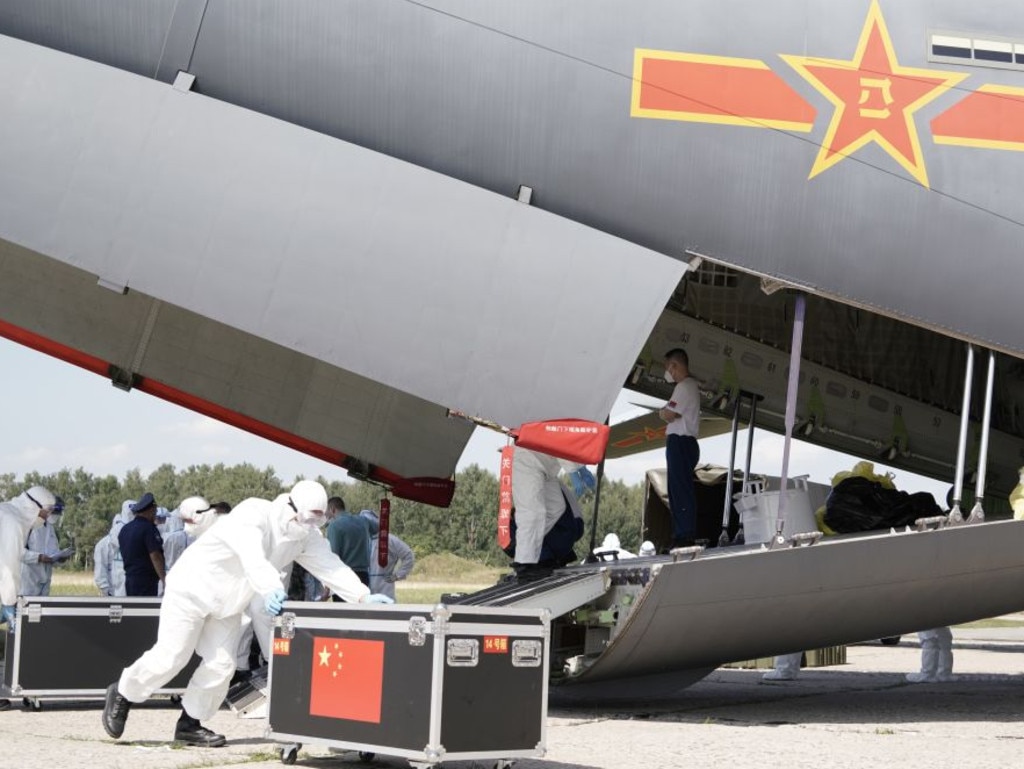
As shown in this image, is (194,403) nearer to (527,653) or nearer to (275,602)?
(275,602)

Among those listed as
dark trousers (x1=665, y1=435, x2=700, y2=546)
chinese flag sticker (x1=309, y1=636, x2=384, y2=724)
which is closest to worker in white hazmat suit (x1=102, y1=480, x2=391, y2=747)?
chinese flag sticker (x1=309, y1=636, x2=384, y2=724)

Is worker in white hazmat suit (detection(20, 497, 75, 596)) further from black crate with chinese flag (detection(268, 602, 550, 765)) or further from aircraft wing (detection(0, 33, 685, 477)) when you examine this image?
black crate with chinese flag (detection(268, 602, 550, 765))

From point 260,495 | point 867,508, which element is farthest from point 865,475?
point 260,495

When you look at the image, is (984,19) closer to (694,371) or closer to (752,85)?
(752,85)

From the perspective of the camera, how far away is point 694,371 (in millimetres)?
14938

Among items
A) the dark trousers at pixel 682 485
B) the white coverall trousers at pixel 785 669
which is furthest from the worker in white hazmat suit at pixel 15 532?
the white coverall trousers at pixel 785 669

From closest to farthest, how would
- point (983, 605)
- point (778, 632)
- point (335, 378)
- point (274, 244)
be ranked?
1. point (274, 244)
2. point (778, 632)
3. point (983, 605)
4. point (335, 378)

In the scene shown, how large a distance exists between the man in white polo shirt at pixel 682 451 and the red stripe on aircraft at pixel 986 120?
3194 millimetres

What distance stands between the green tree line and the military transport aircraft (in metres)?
51.3

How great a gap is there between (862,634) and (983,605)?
1.14m

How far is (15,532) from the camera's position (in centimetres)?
→ 1206

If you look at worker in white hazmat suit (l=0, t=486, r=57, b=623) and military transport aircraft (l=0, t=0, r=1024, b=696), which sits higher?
military transport aircraft (l=0, t=0, r=1024, b=696)


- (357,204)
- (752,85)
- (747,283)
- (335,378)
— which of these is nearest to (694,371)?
(747,283)

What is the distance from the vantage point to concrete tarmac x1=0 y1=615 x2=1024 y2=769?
822cm
